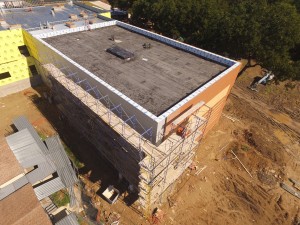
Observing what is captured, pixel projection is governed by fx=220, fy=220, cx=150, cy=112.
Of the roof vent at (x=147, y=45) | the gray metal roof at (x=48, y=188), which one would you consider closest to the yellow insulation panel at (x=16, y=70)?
the roof vent at (x=147, y=45)

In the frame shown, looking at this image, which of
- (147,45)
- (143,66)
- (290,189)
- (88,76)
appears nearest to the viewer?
(88,76)

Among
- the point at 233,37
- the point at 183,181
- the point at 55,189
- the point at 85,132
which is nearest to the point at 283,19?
the point at 233,37

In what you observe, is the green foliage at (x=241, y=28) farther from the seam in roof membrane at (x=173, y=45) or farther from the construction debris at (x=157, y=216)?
the construction debris at (x=157, y=216)

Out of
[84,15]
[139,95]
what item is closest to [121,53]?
[139,95]

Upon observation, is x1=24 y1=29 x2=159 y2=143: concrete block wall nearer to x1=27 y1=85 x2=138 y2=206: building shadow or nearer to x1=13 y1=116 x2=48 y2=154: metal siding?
x1=27 y1=85 x2=138 y2=206: building shadow

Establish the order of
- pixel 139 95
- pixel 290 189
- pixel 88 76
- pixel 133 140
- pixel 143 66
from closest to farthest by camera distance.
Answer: pixel 133 140 < pixel 139 95 < pixel 88 76 < pixel 290 189 < pixel 143 66

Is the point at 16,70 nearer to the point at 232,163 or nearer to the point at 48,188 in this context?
the point at 48,188

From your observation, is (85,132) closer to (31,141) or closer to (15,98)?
(31,141)
